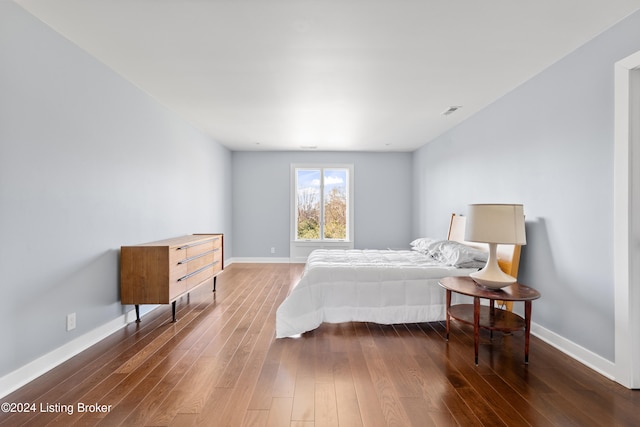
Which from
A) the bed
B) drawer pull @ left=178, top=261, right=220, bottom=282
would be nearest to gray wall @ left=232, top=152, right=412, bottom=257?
drawer pull @ left=178, top=261, right=220, bottom=282

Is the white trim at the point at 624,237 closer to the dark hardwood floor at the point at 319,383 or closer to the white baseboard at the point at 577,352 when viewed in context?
the white baseboard at the point at 577,352

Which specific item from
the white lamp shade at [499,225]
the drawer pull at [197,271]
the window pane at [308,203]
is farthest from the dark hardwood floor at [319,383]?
the window pane at [308,203]

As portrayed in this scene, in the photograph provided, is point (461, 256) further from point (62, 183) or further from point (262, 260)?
point (262, 260)

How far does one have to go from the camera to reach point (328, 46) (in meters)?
2.52

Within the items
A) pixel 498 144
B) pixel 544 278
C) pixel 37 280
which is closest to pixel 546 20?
pixel 498 144

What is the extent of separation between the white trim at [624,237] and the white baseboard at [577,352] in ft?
0.25

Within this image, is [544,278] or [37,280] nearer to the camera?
[37,280]

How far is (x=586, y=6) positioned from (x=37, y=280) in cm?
409

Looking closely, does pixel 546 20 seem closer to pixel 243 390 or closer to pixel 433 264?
pixel 433 264

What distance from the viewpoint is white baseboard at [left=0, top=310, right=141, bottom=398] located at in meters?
2.04

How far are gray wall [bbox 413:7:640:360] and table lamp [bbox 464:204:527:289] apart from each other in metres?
0.46

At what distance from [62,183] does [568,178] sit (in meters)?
4.04

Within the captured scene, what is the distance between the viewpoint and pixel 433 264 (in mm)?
3549

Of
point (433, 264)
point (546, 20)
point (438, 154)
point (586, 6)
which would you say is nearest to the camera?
point (586, 6)
